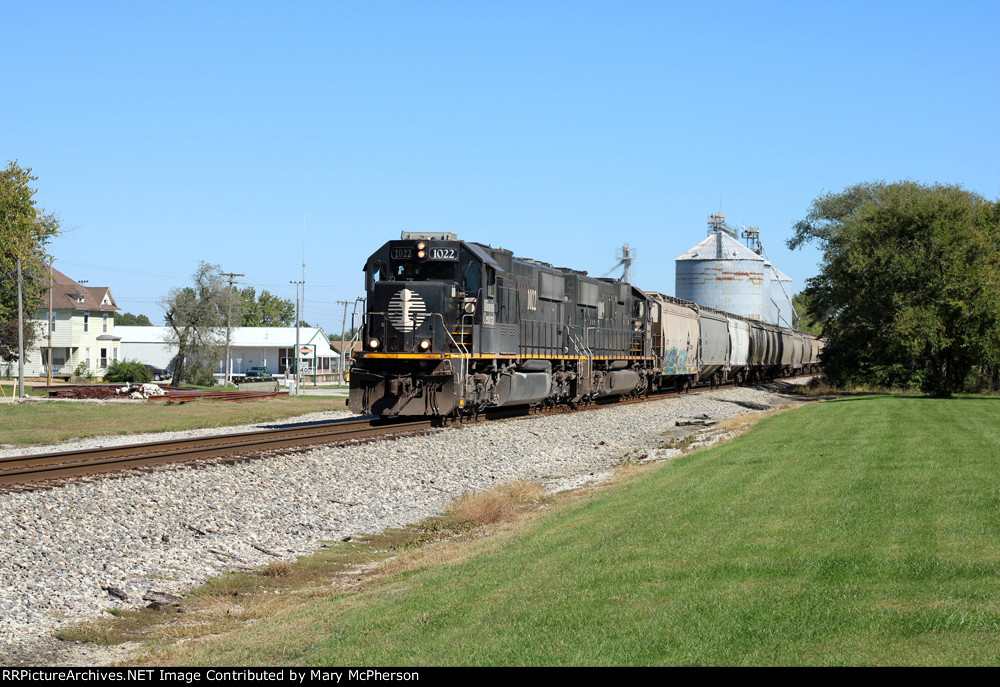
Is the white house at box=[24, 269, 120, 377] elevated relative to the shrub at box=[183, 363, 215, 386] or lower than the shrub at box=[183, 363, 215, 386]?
elevated

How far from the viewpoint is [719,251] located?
7919 cm

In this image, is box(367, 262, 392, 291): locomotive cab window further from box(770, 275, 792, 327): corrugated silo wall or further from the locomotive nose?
box(770, 275, 792, 327): corrugated silo wall

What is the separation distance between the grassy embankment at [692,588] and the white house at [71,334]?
72.3m

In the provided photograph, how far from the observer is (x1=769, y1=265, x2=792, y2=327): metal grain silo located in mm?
99312

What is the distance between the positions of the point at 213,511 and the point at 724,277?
6945 centimetres

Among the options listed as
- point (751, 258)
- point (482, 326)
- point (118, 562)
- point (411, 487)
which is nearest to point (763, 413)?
point (482, 326)

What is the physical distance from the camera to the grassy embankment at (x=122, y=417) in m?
25.8

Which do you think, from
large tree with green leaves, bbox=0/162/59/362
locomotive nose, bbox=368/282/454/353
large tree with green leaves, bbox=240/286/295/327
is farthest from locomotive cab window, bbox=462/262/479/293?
large tree with green leaves, bbox=240/286/295/327

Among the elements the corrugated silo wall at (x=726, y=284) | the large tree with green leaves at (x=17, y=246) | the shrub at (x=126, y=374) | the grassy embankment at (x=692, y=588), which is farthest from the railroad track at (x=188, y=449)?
the corrugated silo wall at (x=726, y=284)

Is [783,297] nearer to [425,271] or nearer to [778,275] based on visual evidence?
[778,275]

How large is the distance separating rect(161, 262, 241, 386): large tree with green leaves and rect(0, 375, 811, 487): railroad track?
58917 mm

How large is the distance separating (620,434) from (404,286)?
9271 millimetres

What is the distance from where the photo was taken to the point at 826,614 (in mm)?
6438

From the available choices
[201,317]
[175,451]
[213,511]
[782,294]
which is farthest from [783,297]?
[213,511]
